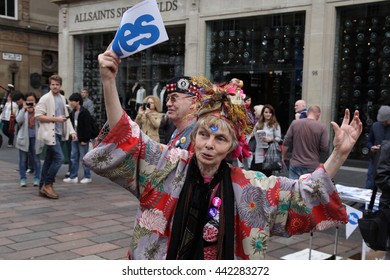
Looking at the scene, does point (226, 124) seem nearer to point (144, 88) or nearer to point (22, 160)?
point (22, 160)

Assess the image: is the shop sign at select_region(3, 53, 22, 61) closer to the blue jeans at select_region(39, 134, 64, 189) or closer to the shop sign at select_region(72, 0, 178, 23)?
the shop sign at select_region(72, 0, 178, 23)

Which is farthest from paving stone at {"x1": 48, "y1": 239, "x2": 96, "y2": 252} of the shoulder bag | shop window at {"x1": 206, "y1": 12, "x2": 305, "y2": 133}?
shop window at {"x1": 206, "y1": 12, "x2": 305, "y2": 133}

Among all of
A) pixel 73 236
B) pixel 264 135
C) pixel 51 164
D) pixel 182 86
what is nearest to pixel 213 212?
pixel 182 86

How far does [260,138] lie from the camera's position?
7547 millimetres

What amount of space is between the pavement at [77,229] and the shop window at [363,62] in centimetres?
575

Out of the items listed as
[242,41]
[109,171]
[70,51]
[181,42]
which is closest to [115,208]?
[109,171]

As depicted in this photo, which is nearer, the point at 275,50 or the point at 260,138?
the point at 260,138

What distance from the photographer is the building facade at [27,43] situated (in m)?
26.2

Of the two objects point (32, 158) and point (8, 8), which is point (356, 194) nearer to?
point (32, 158)

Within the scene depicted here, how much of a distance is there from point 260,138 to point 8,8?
2386 cm

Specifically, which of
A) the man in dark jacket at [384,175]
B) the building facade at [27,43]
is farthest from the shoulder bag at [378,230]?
the building facade at [27,43]

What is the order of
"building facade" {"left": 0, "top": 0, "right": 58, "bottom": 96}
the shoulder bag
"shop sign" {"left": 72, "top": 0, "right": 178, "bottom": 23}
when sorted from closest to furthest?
the shoulder bag → "shop sign" {"left": 72, "top": 0, "right": 178, "bottom": 23} → "building facade" {"left": 0, "top": 0, "right": 58, "bottom": 96}

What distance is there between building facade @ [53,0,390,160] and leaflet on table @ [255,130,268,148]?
4.09m

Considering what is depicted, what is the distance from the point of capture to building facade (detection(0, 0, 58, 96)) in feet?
86.0
